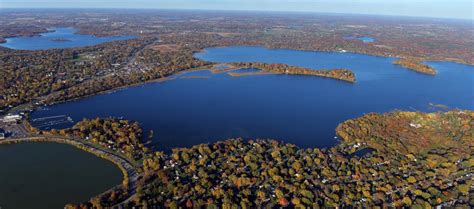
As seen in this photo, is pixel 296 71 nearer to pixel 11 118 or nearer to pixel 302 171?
pixel 302 171

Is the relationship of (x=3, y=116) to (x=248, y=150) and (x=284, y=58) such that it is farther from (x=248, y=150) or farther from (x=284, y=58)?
(x=284, y=58)

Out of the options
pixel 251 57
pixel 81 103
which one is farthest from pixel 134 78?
pixel 251 57

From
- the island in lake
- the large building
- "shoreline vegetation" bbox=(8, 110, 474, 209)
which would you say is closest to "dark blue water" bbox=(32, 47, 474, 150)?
the island in lake

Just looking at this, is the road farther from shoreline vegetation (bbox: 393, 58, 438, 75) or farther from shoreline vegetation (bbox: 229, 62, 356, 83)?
shoreline vegetation (bbox: 393, 58, 438, 75)

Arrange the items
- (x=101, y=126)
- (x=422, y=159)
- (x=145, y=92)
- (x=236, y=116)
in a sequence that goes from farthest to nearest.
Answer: (x=145, y=92)
(x=236, y=116)
(x=101, y=126)
(x=422, y=159)

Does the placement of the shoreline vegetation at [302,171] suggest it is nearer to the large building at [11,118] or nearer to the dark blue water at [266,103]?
the dark blue water at [266,103]

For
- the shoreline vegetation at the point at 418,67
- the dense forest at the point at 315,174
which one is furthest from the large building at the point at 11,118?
the shoreline vegetation at the point at 418,67
